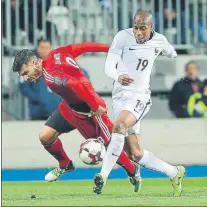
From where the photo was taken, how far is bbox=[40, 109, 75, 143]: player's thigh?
12.8 m

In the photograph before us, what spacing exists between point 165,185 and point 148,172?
9.44 feet

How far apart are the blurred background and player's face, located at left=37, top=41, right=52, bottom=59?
314 mm

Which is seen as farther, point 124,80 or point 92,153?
point 92,153

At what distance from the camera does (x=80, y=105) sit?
12508mm

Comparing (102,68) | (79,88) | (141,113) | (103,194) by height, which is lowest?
(103,194)

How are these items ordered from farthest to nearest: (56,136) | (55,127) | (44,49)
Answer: (44,49)
(56,136)
(55,127)

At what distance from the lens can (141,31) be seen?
480 inches

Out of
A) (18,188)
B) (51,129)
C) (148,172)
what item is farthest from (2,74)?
(51,129)

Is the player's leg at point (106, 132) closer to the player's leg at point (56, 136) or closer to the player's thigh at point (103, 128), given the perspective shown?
the player's thigh at point (103, 128)

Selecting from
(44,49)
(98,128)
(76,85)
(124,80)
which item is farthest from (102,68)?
(124,80)

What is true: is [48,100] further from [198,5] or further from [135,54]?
[135,54]

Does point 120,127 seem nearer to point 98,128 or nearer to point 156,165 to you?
point 156,165

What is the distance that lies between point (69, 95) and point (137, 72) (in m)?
0.80

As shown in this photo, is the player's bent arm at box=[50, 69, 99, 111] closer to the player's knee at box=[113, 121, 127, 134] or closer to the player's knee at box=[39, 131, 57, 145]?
the player's knee at box=[113, 121, 127, 134]
